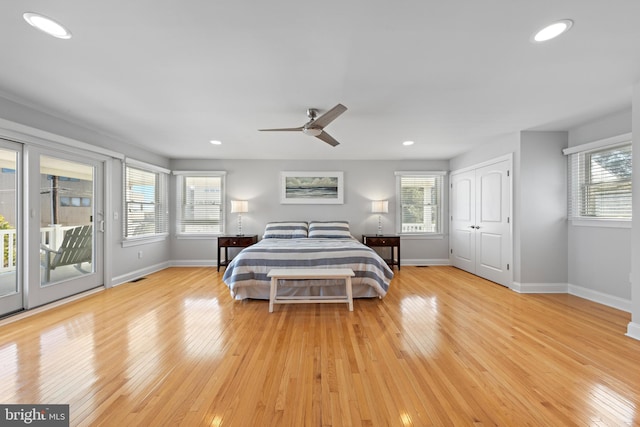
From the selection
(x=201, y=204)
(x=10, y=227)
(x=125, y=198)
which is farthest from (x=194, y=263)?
(x=10, y=227)

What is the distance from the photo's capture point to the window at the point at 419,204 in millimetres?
6027

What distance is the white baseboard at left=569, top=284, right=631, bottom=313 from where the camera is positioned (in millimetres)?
3188

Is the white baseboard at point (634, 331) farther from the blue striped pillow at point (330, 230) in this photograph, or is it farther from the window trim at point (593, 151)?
the blue striped pillow at point (330, 230)

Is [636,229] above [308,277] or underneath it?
above

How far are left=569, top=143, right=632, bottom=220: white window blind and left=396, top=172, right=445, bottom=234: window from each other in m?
2.36

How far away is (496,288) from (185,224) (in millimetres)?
5891

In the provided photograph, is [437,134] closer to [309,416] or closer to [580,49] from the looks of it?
[580,49]

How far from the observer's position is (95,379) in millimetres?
1867

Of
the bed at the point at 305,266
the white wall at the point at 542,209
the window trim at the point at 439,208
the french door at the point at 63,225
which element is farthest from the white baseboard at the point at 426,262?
the french door at the point at 63,225

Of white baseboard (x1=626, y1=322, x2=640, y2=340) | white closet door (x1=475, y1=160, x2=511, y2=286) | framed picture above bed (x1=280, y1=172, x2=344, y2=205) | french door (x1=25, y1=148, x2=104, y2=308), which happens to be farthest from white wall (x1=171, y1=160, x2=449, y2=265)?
white baseboard (x1=626, y1=322, x2=640, y2=340)

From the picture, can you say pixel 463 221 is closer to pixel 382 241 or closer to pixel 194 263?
pixel 382 241

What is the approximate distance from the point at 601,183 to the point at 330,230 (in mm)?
Result: 3915

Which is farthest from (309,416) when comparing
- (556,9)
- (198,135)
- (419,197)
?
(419,197)

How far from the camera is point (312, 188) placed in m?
5.97
